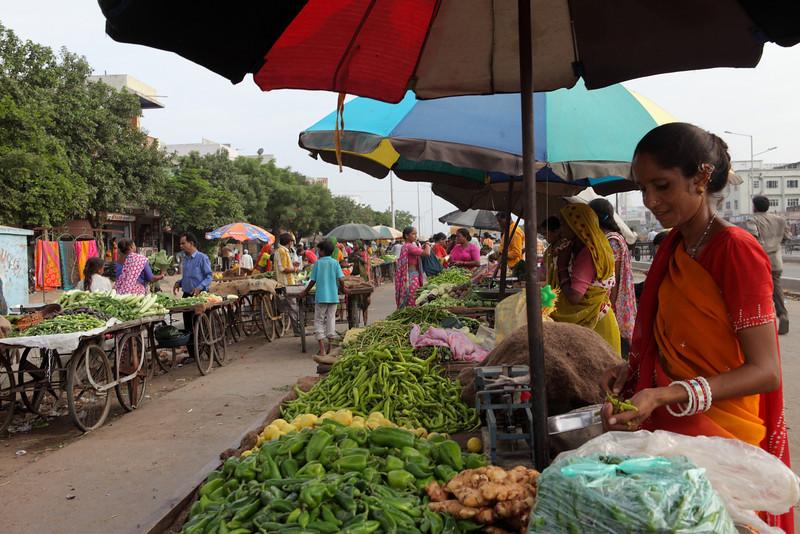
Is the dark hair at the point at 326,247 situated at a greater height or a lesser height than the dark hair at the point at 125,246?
lesser

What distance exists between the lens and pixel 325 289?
33.0ft

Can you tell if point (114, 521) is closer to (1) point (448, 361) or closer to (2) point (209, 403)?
(1) point (448, 361)

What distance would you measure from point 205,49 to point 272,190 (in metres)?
45.8

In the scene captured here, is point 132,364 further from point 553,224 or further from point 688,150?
point 688,150

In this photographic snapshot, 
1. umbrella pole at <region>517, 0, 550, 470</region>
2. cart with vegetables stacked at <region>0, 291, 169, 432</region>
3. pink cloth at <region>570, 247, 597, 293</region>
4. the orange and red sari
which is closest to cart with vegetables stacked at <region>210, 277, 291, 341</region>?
cart with vegetables stacked at <region>0, 291, 169, 432</region>

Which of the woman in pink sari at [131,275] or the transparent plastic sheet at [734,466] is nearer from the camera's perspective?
the transparent plastic sheet at [734,466]

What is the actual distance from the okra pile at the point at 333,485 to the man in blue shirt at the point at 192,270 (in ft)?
27.5

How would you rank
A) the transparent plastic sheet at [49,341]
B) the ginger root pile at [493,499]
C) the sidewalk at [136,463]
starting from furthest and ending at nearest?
the transparent plastic sheet at [49,341]
the sidewalk at [136,463]
the ginger root pile at [493,499]

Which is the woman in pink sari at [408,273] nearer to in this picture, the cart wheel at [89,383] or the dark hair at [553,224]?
the cart wheel at [89,383]

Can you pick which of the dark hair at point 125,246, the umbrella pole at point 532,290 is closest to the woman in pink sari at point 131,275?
the dark hair at point 125,246

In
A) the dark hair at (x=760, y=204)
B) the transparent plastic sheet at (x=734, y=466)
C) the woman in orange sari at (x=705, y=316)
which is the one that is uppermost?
the dark hair at (x=760, y=204)

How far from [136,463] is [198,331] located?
4.08m

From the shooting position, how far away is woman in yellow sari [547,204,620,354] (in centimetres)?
429

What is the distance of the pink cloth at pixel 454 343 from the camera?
180 inches
